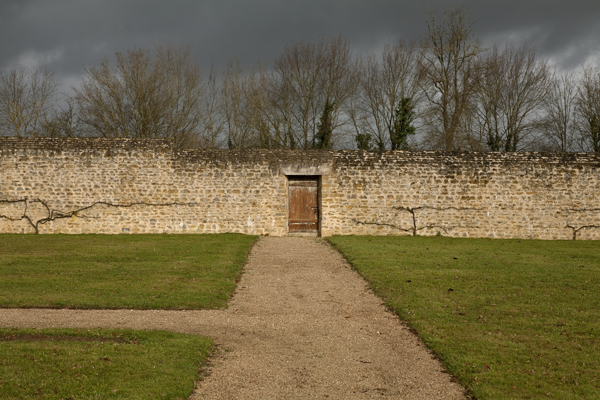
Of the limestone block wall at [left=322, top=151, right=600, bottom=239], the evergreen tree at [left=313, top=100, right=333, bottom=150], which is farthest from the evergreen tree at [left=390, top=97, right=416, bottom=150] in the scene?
the limestone block wall at [left=322, top=151, right=600, bottom=239]

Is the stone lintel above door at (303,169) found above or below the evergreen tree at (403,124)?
below

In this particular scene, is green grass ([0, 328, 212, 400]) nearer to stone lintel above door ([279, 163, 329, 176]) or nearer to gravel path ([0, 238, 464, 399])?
gravel path ([0, 238, 464, 399])

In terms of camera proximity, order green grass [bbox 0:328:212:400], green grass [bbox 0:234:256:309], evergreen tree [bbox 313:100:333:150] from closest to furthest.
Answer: green grass [bbox 0:328:212:400], green grass [bbox 0:234:256:309], evergreen tree [bbox 313:100:333:150]

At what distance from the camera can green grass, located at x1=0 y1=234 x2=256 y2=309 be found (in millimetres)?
7219

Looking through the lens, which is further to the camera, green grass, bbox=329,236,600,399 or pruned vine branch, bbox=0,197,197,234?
pruned vine branch, bbox=0,197,197,234

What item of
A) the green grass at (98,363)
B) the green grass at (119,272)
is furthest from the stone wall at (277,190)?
the green grass at (98,363)

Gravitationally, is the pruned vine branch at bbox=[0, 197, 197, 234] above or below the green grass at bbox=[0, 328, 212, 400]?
above

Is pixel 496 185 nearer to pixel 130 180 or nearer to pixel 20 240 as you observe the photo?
pixel 130 180

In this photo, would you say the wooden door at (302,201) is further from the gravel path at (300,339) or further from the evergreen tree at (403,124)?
the evergreen tree at (403,124)

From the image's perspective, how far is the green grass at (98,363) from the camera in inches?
158

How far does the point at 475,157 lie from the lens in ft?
55.0

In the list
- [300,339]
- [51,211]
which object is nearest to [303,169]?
[51,211]

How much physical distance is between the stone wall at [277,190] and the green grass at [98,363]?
428 inches

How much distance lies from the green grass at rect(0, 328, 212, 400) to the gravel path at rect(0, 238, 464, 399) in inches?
11.0
